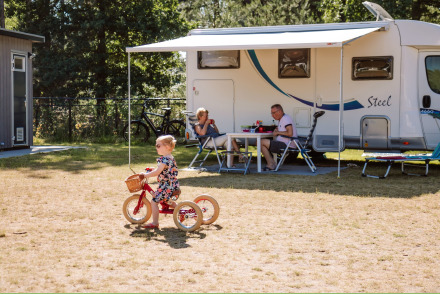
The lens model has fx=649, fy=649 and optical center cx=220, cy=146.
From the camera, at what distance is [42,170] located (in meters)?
11.5

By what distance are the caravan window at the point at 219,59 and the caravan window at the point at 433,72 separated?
11.8 feet

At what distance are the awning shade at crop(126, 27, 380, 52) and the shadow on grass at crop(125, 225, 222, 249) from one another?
175 inches

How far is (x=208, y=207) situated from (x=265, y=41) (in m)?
4.80

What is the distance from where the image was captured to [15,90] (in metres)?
15.3

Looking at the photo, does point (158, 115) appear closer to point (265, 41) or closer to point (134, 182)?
point (265, 41)

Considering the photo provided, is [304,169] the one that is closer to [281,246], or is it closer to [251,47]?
[251,47]

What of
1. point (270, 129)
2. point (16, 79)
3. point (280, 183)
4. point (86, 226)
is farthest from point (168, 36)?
point (86, 226)

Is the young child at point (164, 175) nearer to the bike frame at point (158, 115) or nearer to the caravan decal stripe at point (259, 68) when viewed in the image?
the caravan decal stripe at point (259, 68)

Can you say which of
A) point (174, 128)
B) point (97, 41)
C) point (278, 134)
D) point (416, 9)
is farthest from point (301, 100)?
point (97, 41)

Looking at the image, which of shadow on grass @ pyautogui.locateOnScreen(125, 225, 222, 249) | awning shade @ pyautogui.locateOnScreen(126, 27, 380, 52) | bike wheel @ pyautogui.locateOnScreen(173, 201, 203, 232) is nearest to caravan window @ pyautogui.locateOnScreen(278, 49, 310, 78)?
awning shade @ pyautogui.locateOnScreen(126, 27, 380, 52)

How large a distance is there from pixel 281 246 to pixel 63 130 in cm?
1414

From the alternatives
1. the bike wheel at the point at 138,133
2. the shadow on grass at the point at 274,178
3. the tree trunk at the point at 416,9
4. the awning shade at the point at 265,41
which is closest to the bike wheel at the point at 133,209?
the shadow on grass at the point at 274,178

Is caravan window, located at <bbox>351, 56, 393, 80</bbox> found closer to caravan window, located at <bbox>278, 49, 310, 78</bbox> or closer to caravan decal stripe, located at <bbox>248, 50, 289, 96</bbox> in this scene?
caravan window, located at <bbox>278, 49, 310, 78</bbox>

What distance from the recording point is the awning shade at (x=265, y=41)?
10188mm
